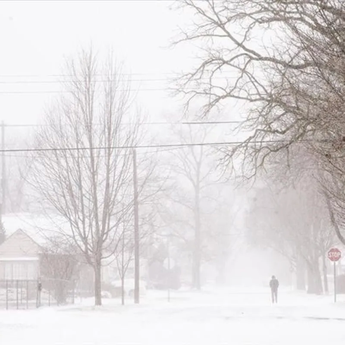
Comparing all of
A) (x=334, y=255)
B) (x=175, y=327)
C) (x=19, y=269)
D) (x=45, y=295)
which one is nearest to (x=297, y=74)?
(x=175, y=327)

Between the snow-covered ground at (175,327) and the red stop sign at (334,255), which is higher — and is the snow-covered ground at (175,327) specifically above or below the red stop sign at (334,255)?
below

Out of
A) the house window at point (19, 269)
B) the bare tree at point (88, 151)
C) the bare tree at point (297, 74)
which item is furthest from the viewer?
the house window at point (19, 269)

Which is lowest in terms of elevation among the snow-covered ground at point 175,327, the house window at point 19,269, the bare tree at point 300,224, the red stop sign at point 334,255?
the snow-covered ground at point 175,327

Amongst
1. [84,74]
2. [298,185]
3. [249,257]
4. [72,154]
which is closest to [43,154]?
[72,154]

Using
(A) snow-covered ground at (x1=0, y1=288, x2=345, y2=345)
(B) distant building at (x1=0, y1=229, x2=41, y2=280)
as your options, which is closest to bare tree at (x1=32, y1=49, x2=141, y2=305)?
(A) snow-covered ground at (x1=0, y1=288, x2=345, y2=345)

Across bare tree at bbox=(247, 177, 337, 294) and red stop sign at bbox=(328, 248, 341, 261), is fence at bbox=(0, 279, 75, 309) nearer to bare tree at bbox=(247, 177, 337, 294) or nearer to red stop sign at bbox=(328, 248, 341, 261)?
bare tree at bbox=(247, 177, 337, 294)

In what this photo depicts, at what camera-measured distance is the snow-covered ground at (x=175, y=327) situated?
21531mm

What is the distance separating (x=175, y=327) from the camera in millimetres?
25312

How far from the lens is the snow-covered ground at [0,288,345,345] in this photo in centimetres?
2153

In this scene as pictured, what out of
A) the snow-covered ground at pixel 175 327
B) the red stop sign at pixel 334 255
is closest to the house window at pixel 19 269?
the red stop sign at pixel 334 255

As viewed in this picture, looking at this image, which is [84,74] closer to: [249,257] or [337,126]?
[337,126]

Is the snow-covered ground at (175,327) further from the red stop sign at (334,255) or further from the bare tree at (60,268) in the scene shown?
the bare tree at (60,268)

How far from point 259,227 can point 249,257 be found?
230ft

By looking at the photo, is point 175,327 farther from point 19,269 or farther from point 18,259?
point 19,269
